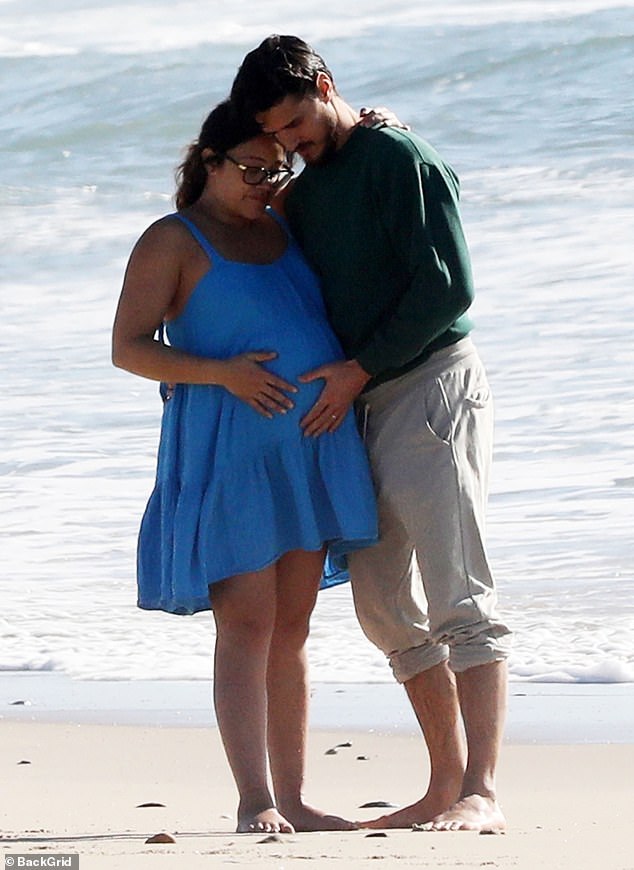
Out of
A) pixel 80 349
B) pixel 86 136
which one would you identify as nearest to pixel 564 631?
pixel 80 349

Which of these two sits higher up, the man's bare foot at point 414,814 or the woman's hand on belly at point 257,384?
the woman's hand on belly at point 257,384

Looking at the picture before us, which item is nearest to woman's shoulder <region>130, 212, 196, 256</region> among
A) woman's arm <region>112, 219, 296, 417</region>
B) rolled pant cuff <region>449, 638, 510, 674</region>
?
woman's arm <region>112, 219, 296, 417</region>

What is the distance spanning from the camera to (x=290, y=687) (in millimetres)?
3396

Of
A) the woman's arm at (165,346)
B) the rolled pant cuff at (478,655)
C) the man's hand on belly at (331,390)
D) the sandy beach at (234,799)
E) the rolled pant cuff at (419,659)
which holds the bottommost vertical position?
the sandy beach at (234,799)

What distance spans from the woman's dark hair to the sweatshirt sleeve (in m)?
0.28

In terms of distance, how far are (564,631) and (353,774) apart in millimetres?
1338

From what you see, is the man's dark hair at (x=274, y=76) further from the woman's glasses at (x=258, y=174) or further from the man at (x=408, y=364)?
the woman's glasses at (x=258, y=174)

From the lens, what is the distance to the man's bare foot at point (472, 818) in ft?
10.3

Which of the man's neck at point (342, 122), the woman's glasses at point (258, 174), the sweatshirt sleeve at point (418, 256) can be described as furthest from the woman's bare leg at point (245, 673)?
the man's neck at point (342, 122)

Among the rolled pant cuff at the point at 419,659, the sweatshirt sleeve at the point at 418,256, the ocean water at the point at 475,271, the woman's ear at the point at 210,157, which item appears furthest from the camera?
the ocean water at the point at 475,271

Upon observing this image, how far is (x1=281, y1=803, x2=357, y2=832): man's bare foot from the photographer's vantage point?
3279 millimetres

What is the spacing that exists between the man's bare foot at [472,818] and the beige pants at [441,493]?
0.26 m

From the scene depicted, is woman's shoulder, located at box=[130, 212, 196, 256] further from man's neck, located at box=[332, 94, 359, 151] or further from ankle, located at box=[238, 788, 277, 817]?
ankle, located at box=[238, 788, 277, 817]

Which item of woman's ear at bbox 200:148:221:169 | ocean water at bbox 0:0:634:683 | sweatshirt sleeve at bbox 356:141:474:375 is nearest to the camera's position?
sweatshirt sleeve at bbox 356:141:474:375
